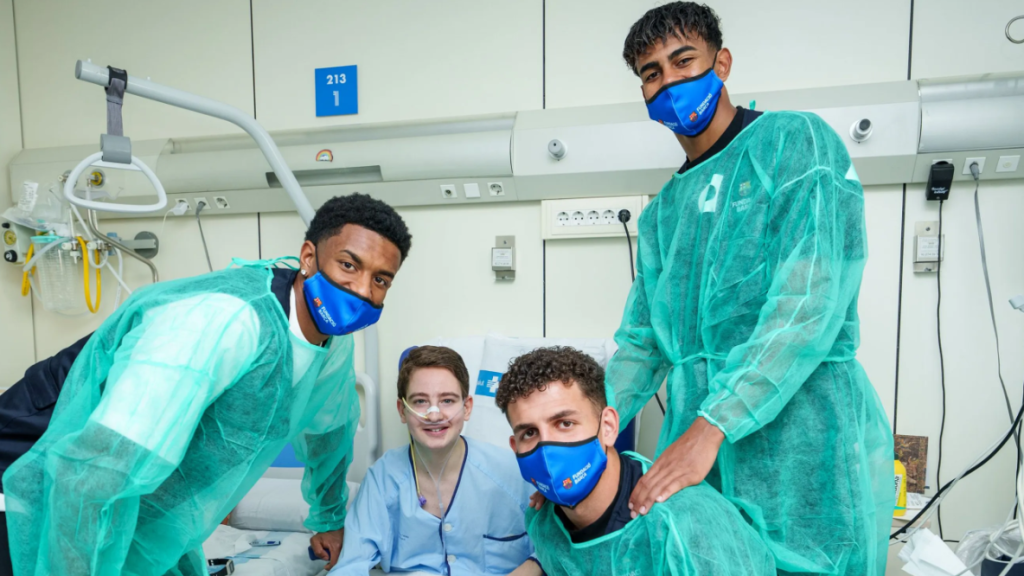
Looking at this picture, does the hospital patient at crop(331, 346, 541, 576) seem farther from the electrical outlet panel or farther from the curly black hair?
the electrical outlet panel

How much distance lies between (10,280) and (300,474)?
179 centimetres

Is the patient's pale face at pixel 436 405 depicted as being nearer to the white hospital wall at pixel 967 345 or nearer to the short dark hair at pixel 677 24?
the short dark hair at pixel 677 24

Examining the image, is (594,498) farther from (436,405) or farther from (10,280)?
(10,280)

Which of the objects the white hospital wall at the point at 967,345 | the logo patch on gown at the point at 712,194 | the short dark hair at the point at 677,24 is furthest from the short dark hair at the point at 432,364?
the white hospital wall at the point at 967,345

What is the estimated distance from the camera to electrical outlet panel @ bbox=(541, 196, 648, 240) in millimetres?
2248

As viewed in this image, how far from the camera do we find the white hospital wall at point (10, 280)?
2.92 m

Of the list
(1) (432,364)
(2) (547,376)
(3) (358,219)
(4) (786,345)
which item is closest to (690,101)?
(4) (786,345)

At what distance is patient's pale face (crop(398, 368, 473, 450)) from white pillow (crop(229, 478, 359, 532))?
0.53 metres

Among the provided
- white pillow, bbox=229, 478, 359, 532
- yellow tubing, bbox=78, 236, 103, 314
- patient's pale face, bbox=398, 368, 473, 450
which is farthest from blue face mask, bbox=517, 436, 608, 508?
yellow tubing, bbox=78, 236, 103, 314

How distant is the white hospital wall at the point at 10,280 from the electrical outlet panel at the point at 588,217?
2.54 m

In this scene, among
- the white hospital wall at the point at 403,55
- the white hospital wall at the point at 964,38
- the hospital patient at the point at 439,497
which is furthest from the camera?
the white hospital wall at the point at 403,55

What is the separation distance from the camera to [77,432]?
41.3 inches

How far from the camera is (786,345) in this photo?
43.6 inches

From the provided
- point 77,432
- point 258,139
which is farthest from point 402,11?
point 77,432
